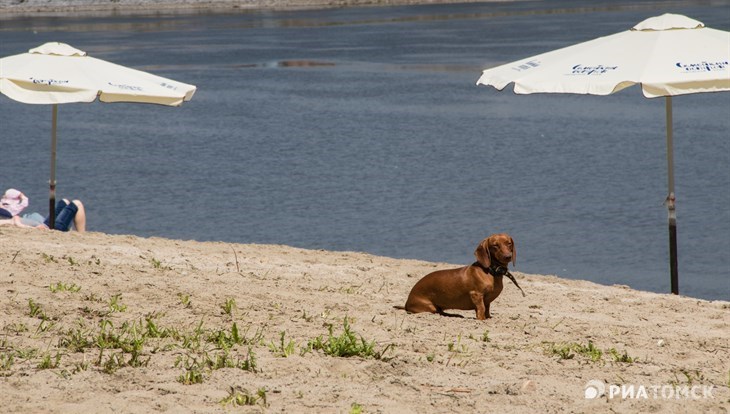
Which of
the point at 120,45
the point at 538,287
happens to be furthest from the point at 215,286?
the point at 120,45

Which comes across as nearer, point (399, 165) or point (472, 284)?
point (472, 284)

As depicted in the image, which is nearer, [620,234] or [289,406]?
[289,406]

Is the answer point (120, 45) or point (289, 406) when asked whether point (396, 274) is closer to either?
point (289, 406)

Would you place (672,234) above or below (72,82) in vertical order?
below

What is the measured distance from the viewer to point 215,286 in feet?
25.3

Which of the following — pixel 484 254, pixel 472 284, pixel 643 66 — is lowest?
pixel 472 284

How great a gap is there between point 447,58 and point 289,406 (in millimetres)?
24840

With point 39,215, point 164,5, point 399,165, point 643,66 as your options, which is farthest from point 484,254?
point 164,5

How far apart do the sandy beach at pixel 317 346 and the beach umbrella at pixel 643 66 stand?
1.58 metres

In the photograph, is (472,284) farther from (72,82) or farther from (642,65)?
(72,82)

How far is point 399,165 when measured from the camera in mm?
16562

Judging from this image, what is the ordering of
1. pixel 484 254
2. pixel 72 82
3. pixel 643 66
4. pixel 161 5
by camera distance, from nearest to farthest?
1. pixel 484 254
2. pixel 643 66
3. pixel 72 82
4. pixel 161 5

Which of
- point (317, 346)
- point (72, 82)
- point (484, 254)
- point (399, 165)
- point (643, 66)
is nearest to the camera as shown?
point (317, 346)

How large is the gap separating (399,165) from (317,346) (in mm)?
10592
